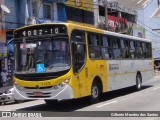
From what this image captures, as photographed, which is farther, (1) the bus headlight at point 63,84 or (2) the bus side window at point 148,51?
(2) the bus side window at point 148,51

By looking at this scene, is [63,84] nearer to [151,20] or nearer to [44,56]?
[44,56]

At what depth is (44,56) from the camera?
13.4m

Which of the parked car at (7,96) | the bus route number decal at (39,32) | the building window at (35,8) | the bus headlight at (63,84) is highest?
the building window at (35,8)

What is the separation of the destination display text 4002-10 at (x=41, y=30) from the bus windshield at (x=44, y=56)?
0.27 meters

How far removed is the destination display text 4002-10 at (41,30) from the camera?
44.1 ft

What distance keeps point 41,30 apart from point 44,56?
40.4 inches

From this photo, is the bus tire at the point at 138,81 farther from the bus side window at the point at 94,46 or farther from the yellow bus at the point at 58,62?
the bus side window at the point at 94,46

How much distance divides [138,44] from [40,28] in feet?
28.6

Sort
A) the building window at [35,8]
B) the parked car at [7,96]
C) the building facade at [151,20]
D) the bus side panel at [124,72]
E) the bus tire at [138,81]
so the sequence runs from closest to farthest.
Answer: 1. the bus side panel at [124,72]
2. the parked car at [7,96]
3. the bus tire at [138,81]
4. the building window at [35,8]
5. the building facade at [151,20]

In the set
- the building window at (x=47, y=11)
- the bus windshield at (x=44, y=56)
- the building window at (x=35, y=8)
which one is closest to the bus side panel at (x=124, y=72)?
the bus windshield at (x=44, y=56)

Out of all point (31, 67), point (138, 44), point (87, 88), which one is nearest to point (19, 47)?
point (31, 67)

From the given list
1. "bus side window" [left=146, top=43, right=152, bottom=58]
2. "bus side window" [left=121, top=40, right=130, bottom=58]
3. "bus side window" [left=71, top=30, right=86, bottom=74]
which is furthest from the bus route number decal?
"bus side window" [left=146, top=43, right=152, bottom=58]

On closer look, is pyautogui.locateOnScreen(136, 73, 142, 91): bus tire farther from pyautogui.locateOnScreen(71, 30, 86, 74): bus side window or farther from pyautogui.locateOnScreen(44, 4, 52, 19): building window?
pyautogui.locateOnScreen(44, 4, 52, 19): building window

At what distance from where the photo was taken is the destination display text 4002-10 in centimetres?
1344
